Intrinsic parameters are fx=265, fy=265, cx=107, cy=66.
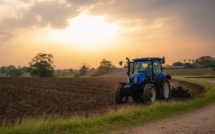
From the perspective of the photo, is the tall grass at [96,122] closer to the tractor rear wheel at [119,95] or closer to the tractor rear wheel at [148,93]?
the tractor rear wheel at [148,93]

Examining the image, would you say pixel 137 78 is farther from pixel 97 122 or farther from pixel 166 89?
pixel 97 122

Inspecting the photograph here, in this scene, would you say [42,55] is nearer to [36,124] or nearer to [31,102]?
[31,102]

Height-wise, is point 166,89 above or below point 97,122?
above

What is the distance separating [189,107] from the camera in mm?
14844

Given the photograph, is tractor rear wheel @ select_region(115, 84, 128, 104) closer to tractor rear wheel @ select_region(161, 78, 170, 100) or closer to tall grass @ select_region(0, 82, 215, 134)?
tall grass @ select_region(0, 82, 215, 134)

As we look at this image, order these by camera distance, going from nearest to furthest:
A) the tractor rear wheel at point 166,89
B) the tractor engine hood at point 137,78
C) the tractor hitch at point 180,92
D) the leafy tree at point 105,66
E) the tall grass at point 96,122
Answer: the tall grass at point 96,122 < the tractor engine hood at point 137,78 < the tractor rear wheel at point 166,89 < the tractor hitch at point 180,92 < the leafy tree at point 105,66

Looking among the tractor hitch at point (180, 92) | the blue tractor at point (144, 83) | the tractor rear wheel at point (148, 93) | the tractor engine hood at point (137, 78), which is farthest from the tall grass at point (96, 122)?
the tractor hitch at point (180, 92)

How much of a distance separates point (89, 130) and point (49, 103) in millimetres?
6913

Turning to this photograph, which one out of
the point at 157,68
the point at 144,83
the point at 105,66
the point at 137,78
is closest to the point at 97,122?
the point at 137,78

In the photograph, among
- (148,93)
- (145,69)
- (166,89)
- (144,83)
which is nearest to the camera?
(148,93)

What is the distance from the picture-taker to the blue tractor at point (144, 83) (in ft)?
52.4

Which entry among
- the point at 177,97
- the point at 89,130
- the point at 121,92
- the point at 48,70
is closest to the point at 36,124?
the point at 89,130

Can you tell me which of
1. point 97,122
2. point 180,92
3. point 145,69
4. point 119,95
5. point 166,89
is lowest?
point 97,122

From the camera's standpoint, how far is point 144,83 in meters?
16.3
